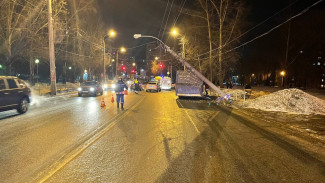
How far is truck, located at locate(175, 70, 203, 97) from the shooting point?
21922mm

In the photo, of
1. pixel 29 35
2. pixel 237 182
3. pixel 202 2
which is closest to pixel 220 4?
pixel 202 2

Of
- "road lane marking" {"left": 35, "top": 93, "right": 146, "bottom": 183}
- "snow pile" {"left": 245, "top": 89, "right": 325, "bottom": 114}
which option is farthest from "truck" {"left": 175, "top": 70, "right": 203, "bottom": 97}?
"road lane marking" {"left": 35, "top": 93, "right": 146, "bottom": 183}

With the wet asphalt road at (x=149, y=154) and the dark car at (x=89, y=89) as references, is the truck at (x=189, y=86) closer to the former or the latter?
the dark car at (x=89, y=89)

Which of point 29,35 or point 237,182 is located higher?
point 29,35

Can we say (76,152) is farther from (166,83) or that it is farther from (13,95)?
(166,83)

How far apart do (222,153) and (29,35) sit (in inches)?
944

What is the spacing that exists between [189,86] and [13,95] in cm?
1457

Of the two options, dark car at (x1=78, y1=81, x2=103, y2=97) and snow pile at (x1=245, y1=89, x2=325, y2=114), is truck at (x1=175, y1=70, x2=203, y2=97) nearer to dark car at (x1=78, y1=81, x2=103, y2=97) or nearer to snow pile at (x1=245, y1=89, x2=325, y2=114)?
snow pile at (x1=245, y1=89, x2=325, y2=114)

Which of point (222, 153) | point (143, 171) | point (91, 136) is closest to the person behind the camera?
point (143, 171)

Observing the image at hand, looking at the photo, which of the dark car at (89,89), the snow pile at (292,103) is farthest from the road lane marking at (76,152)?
the dark car at (89,89)

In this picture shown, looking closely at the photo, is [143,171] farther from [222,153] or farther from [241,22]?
[241,22]

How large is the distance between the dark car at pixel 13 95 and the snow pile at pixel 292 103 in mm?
13436

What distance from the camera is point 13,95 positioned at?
35.8 feet

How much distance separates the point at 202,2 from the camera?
29266 millimetres
